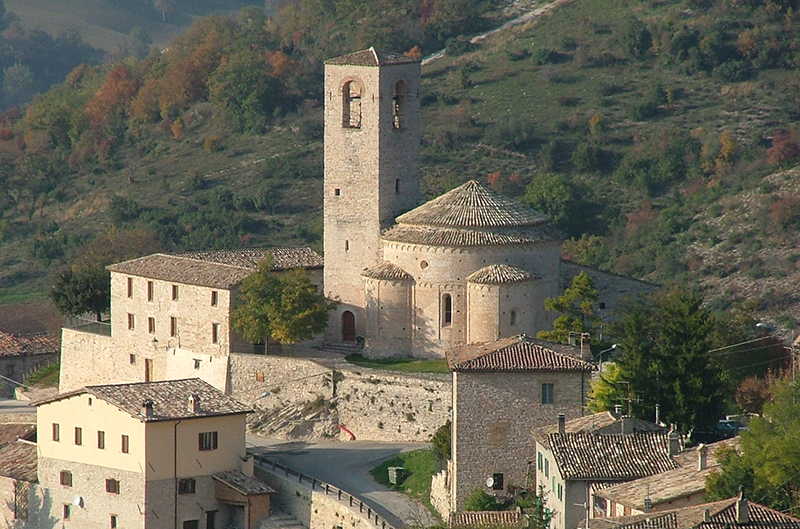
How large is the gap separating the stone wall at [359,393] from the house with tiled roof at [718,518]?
15.6 metres

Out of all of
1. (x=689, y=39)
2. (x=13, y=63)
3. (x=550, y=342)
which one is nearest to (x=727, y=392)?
(x=550, y=342)

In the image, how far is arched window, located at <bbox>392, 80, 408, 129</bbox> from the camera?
68.4 metres

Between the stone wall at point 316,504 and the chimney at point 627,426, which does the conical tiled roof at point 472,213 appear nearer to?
the stone wall at point 316,504

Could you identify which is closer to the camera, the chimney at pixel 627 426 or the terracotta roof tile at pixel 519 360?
the chimney at pixel 627 426

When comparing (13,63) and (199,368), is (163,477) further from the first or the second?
(13,63)

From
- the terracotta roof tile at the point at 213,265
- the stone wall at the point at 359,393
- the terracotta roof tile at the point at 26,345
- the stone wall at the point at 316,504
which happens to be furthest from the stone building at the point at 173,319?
the stone wall at the point at 316,504

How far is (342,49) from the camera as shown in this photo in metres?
116

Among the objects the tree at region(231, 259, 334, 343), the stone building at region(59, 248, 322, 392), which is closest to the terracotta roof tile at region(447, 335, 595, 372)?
the tree at region(231, 259, 334, 343)

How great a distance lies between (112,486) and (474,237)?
13259mm

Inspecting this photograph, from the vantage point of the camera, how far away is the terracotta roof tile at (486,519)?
5294 cm

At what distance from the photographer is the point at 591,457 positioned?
51688 millimetres

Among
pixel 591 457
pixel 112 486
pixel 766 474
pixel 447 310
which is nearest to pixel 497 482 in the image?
pixel 591 457

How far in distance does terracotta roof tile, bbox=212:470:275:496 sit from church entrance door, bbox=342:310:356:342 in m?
9.46

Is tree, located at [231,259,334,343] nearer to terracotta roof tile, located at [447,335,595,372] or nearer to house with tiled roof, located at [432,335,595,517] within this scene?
terracotta roof tile, located at [447,335,595,372]
